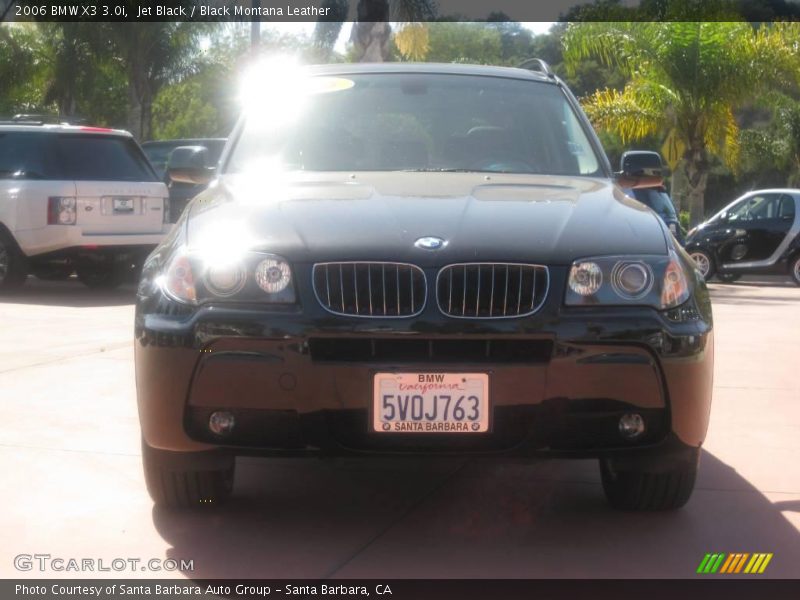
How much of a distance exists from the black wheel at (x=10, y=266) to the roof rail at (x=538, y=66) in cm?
789

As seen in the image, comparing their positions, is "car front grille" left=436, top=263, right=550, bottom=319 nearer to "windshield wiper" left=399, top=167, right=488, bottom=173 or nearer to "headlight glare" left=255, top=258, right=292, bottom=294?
"headlight glare" left=255, top=258, right=292, bottom=294

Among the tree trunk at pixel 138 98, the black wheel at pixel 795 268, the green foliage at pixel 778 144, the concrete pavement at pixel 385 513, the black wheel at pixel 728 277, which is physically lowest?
the green foliage at pixel 778 144

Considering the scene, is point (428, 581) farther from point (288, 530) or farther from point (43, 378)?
point (43, 378)

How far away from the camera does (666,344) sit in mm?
3979

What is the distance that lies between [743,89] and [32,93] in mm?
28601

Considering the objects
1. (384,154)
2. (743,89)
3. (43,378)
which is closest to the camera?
(384,154)

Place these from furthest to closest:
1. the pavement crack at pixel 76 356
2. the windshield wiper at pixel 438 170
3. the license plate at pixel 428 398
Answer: the pavement crack at pixel 76 356, the windshield wiper at pixel 438 170, the license plate at pixel 428 398

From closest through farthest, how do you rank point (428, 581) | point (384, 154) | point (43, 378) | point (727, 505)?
point (428, 581)
point (727, 505)
point (384, 154)
point (43, 378)

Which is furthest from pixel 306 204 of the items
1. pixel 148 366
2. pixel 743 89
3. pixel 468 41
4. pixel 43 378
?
pixel 468 41

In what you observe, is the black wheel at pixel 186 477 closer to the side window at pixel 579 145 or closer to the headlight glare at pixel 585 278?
the headlight glare at pixel 585 278

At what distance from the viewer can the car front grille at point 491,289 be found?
3.94 meters

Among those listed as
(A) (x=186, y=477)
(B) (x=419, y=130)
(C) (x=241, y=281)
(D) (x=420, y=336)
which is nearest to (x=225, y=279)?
(C) (x=241, y=281)

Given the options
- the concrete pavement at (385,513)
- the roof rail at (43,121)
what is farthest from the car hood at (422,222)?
the roof rail at (43,121)

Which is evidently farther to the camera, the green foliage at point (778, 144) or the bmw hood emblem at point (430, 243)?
the green foliage at point (778, 144)
